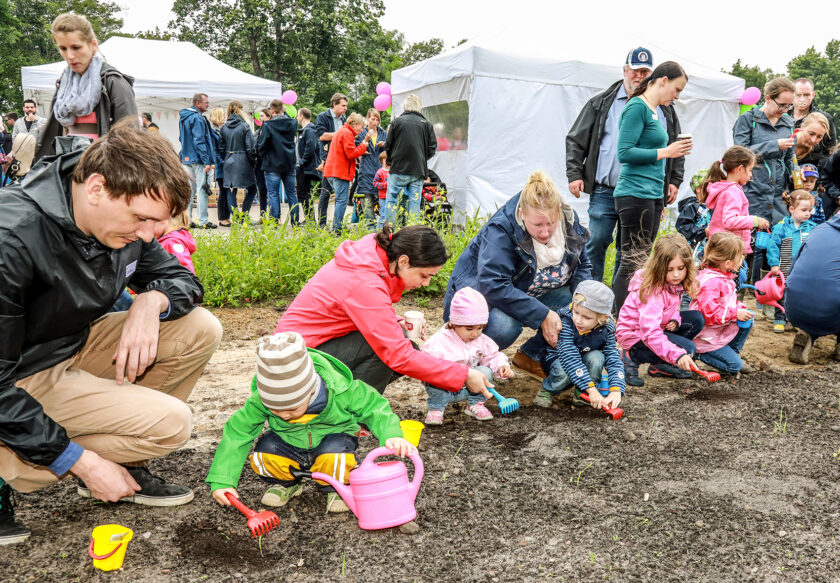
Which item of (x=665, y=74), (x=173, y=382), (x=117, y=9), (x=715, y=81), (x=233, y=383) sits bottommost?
(x=233, y=383)

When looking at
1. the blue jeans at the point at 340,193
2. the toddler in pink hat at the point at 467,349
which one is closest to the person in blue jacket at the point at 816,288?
the toddler in pink hat at the point at 467,349

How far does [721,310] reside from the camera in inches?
152

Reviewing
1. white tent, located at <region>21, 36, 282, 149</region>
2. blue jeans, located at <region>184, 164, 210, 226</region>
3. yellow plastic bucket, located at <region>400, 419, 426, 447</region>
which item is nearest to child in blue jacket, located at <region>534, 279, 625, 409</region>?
yellow plastic bucket, located at <region>400, 419, 426, 447</region>

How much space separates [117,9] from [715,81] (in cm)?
4452

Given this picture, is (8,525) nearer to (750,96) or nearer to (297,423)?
(297,423)

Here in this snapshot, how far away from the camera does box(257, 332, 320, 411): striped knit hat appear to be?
1.96 metres

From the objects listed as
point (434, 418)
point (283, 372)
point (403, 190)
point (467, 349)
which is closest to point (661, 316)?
point (467, 349)

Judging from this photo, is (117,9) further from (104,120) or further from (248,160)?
(104,120)

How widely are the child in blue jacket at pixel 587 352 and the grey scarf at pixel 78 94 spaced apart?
122 inches

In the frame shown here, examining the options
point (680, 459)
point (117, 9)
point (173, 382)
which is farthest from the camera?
point (117, 9)

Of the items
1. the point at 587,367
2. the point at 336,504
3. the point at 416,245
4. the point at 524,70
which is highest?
the point at 524,70

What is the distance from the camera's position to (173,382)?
2.51 meters

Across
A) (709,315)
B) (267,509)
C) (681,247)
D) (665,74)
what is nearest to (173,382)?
(267,509)

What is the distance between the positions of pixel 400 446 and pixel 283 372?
45 centimetres
